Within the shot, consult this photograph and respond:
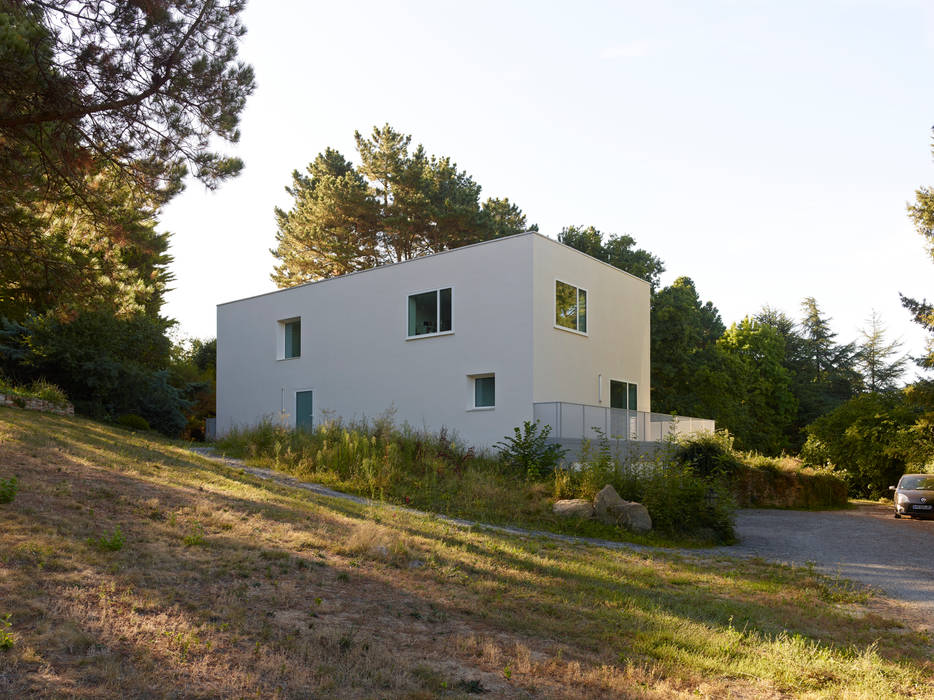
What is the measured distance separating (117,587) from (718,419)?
105 feet

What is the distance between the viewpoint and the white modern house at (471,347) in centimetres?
1803

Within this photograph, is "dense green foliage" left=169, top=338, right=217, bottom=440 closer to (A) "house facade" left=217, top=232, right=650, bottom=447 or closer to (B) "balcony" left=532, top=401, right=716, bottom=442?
(A) "house facade" left=217, top=232, right=650, bottom=447

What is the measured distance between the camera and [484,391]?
739 inches

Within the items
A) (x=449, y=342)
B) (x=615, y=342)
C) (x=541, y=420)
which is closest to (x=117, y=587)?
(x=541, y=420)

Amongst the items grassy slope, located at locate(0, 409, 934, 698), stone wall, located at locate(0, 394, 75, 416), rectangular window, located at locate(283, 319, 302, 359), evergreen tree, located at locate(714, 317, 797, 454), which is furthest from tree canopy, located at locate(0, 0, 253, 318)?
evergreen tree, located at locate(714, 317, 797, 454)

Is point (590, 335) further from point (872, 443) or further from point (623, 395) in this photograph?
point (872, 443)

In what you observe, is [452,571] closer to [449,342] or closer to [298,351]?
[449,342]

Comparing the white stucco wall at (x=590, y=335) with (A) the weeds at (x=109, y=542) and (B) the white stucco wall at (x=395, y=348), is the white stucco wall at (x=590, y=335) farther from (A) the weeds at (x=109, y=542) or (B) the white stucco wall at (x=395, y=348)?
(A) the weeds at (x=109, y=542)

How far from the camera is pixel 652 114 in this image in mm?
13867

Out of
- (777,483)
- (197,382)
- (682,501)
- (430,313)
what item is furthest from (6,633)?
(197,382)

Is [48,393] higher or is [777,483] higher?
[48,393]

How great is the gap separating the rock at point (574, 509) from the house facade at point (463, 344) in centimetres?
484

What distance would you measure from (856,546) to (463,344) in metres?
10.2

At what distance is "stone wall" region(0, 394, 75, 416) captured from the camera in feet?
53.8
